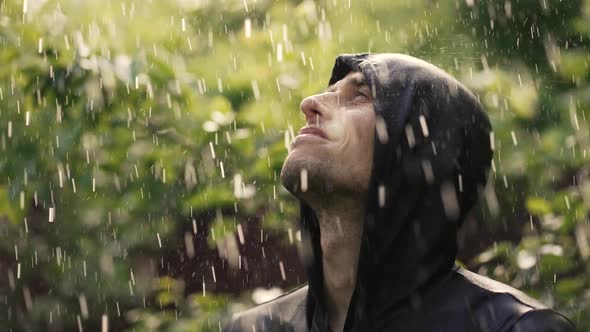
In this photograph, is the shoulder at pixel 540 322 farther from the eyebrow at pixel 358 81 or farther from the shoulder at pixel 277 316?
the eyebrow at pixel 358 81

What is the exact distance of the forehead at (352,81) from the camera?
2623 mm

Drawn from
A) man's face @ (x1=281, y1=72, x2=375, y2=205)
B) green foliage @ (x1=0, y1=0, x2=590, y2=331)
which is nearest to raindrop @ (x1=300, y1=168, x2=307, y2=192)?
man's face @ (x1=281, y1=72, x2=375, y2=205)

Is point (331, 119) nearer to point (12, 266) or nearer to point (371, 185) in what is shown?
point (371, 185)

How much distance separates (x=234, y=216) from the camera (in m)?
3.63

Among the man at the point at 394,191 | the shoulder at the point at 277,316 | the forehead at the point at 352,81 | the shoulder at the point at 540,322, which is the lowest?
the shoulder at the point at 277,316

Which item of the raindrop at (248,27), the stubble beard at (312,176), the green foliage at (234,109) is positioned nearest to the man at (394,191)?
the stubble beard at (312,176)

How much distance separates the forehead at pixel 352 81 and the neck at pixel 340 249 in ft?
1.21

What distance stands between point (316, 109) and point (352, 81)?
0.49 ft

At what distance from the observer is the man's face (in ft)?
8.07

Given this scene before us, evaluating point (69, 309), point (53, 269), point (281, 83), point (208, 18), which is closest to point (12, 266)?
point (69, 309)

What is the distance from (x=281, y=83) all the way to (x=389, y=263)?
1.20 m

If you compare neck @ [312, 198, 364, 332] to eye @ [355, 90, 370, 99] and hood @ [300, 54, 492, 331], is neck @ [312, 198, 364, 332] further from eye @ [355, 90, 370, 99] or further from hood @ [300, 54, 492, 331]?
eye @ [355, 90, 370, 99]

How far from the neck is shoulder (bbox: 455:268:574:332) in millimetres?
338

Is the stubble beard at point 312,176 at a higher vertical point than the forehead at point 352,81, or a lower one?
lower
